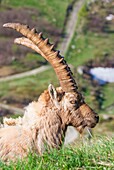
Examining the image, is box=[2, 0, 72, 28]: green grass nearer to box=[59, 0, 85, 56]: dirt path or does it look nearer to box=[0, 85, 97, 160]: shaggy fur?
box=[59, 0, 85, 56]: dirt path

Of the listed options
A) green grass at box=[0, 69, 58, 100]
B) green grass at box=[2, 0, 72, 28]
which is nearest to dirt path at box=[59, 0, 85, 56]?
green grass at box=[2, 0, 72, 28]

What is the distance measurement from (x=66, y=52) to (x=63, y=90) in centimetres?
11476

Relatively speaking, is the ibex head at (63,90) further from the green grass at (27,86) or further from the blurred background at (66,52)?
the green grass at (27,86)

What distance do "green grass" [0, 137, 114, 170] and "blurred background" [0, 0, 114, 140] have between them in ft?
206

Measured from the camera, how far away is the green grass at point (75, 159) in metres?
13.0

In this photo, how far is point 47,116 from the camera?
634 inches

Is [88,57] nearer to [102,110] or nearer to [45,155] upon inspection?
[102,110]

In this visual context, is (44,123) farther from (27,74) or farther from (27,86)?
(27,74)

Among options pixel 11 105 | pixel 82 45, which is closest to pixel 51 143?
pixel 11 105

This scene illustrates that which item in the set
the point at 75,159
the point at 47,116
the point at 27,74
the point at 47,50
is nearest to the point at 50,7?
the point at 27,74

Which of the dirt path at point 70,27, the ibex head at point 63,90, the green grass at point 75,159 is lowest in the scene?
the dirt path at point 70,27

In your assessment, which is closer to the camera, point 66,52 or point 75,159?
point 75,159

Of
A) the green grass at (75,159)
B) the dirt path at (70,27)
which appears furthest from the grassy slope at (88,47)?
the green grass at (75,159)

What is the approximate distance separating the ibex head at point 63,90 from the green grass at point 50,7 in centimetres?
13764
